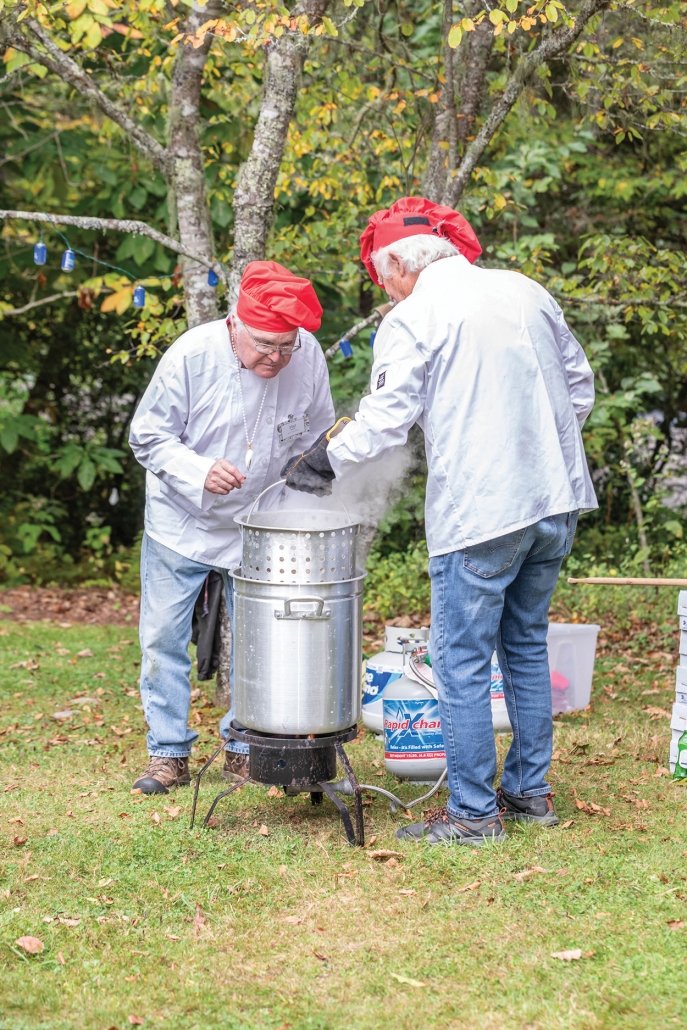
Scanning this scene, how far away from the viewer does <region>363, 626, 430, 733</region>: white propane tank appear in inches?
172

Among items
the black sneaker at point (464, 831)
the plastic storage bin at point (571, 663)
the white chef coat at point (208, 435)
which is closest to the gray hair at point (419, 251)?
the white chef coat at point (208, 435)

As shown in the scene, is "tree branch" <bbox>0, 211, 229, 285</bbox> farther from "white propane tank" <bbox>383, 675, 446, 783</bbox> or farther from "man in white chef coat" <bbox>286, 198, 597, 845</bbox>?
"white propane tank" <bbox>383, 675, 446, 783</bbox>

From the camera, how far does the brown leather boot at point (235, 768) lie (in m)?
4.01

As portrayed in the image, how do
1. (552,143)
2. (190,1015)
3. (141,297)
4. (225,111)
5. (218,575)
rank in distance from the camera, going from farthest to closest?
(552,143), (225,111), (141,297), (218,575), (190,1015)

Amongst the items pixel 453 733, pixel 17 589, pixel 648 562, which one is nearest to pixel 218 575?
pixel 453 733

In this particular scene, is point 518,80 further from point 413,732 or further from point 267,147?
point 413,732

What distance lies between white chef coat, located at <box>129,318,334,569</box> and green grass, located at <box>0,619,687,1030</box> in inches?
37.4

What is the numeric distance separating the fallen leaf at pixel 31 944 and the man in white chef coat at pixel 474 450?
1.19 metres

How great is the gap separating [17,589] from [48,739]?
4128mm

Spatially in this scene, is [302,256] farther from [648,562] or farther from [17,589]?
[17,589]

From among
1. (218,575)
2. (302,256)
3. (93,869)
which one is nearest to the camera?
(93,869)

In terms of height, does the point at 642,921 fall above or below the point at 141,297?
below

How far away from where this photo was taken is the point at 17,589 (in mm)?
8570

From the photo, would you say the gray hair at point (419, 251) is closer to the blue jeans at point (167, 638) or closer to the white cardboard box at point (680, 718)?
the blue jeans at point (167, 638)
